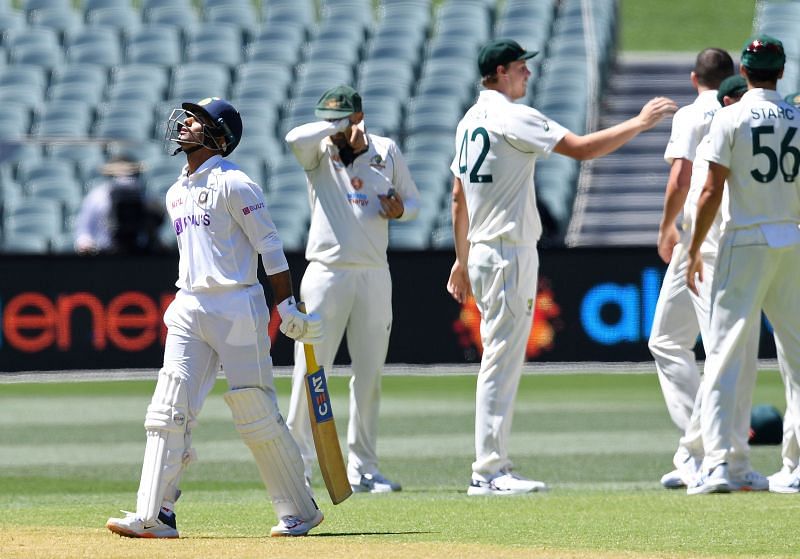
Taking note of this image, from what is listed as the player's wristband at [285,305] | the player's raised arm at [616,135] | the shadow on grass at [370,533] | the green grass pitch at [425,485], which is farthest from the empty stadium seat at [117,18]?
the shadow on grass at [370,533]

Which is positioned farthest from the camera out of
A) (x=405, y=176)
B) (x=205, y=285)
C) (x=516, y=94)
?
(x=405, y=176)

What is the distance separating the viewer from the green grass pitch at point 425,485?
612 cm

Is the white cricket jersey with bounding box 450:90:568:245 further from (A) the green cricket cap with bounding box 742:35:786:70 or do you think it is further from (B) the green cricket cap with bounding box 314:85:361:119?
(A) the green cricket cap with bounding box 742:35:786:70

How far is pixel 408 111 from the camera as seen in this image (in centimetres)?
2283

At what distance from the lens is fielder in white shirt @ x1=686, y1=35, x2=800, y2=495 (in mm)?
7633

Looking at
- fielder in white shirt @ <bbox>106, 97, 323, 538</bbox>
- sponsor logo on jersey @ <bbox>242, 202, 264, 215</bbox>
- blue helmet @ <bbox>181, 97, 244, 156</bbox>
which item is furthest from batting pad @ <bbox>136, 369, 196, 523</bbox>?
blue helmet @ <bbox>181, 97, 244, 156</bbox>

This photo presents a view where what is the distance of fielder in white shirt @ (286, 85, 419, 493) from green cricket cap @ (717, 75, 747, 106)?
184cm

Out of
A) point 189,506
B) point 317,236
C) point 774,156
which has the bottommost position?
point 189,506

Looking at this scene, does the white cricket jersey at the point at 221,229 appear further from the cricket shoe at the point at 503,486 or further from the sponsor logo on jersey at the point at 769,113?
the sponsor logo on jersey at the point at 769,113

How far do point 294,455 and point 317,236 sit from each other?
8.20 feet

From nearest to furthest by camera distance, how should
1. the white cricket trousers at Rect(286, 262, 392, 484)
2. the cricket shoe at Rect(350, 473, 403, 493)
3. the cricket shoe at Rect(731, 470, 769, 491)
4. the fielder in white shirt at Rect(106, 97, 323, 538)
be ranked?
the fielder in white shirt at Rect(106, 97, 323, 538) < the cricket shoe at Rect(731, 470, 769, 491) < the cricket shoe at Rect(350, 473, 403, 493) < the white cricket trousers at Rect(286, 262, 392, 484)

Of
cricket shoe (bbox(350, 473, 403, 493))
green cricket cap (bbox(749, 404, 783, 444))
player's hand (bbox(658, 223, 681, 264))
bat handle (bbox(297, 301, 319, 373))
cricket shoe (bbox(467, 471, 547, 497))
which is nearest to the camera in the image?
bat handle (bbox(297, 301, 319, 373))

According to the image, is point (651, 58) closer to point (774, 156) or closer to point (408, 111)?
point (408, 111)

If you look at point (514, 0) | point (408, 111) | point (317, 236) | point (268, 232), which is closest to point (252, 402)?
point (268, 232)
